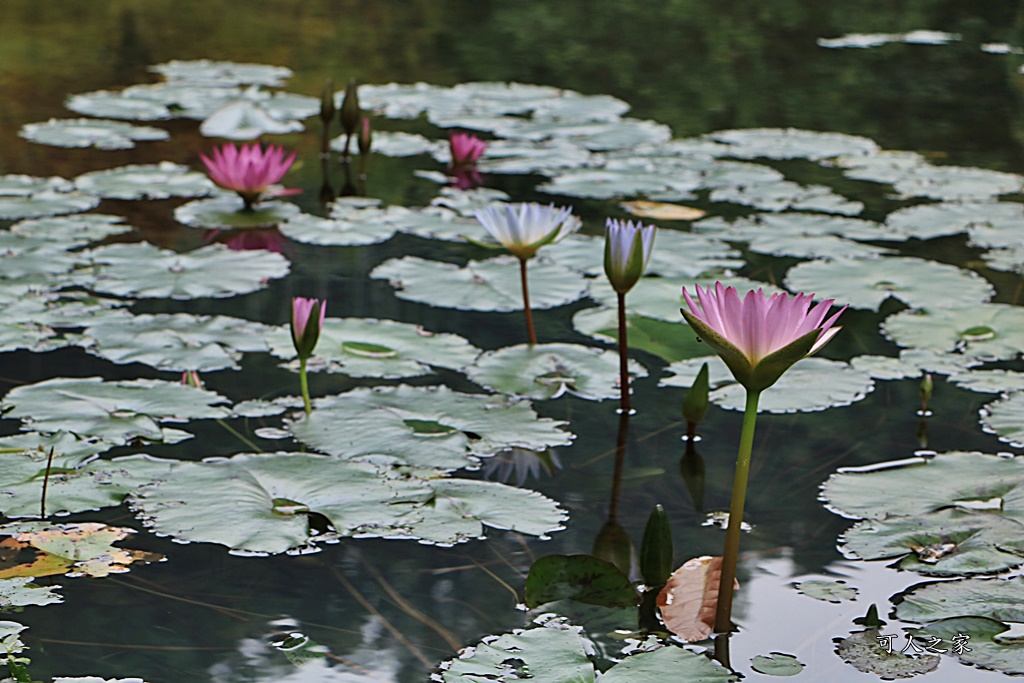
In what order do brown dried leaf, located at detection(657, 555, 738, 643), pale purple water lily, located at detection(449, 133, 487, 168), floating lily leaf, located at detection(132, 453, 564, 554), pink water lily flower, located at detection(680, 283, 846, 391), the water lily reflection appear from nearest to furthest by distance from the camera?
pink water lily flower, located at detection(680, 283, 846, 391)
brown dried leaf, located at detection(657, 555, 738, 643)
floating lily leaf, located at detection(132, 453, 564, 554)
the water lily reflection
pale purple water lily, located at detection(449, 133, 487, 168)

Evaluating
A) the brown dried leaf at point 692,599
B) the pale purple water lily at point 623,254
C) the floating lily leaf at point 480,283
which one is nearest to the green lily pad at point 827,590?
the brown dried leaf at point 692,599

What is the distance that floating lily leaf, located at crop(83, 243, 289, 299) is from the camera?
252 centimetres

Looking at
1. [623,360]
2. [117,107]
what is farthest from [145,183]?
[623,360]

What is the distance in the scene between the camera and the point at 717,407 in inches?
80.2

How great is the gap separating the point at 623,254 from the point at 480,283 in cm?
84

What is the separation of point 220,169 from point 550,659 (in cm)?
223

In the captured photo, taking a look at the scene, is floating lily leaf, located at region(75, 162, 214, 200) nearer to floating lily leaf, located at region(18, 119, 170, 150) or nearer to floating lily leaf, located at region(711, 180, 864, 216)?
floating lily leaf, located at region(18, 119, 170, 150)

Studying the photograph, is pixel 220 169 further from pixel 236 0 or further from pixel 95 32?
pixel 236 0

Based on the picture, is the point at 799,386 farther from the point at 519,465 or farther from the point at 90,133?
the point at 90,133

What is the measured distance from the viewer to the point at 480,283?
2611 millimetres

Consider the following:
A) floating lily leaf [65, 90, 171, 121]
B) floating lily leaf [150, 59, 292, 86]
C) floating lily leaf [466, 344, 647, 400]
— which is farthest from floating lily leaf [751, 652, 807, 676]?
floating lily leaf [150, 59, 292, 86]

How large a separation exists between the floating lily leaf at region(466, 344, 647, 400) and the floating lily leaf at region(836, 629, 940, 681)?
2.60 feet

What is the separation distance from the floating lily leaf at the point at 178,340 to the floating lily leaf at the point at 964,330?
1.30 meters

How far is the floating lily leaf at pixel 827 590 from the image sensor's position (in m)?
1.44
